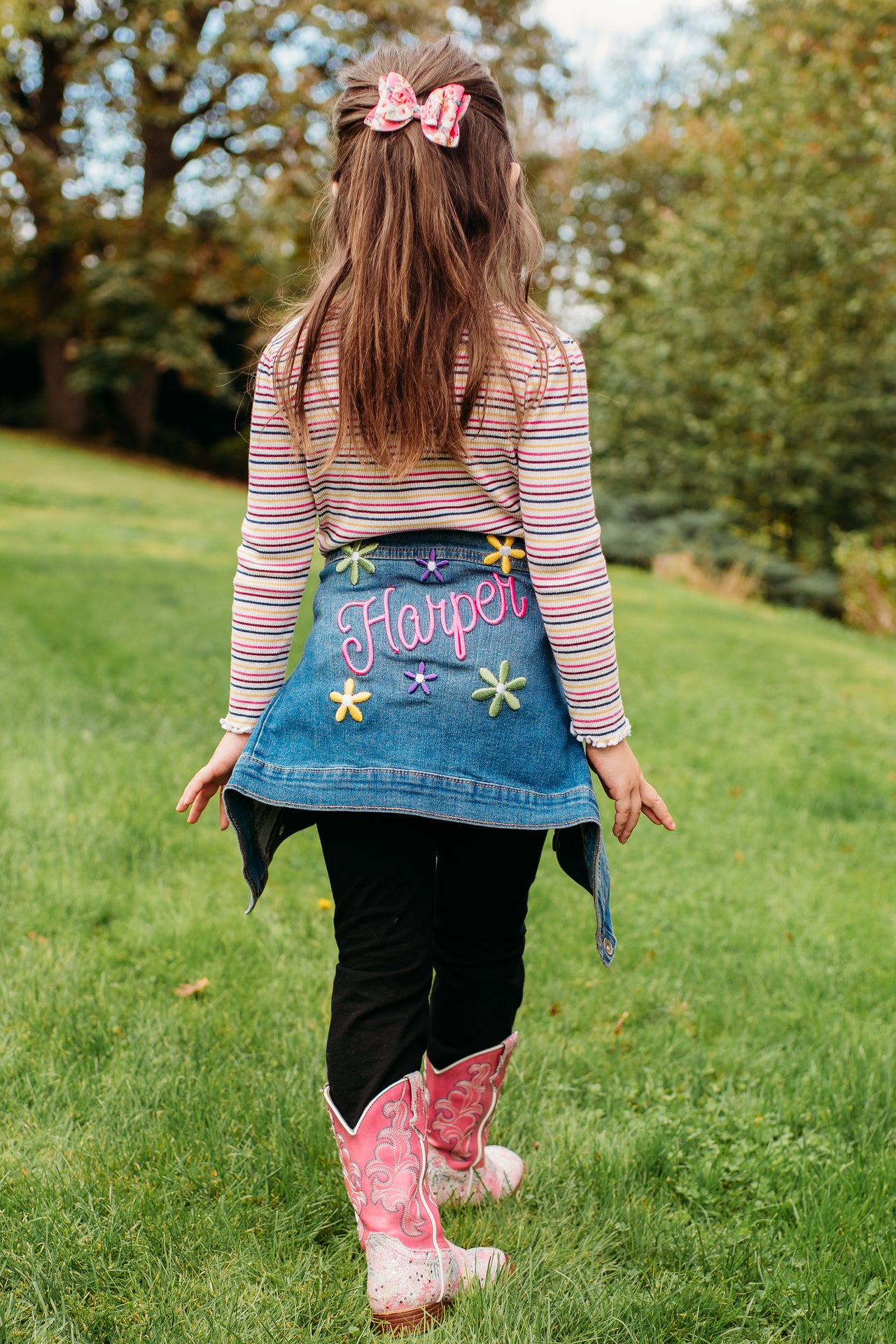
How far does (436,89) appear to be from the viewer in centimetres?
157

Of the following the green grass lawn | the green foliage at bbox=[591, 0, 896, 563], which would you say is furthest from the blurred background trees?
the green grass lawn

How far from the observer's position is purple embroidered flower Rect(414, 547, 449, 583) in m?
1.64

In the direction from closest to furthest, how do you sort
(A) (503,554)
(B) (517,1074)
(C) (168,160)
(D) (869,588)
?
1. (A) (503,554)
2. (B) (517,1074)
3. (D) (869,588)
4. (C) (168,160)

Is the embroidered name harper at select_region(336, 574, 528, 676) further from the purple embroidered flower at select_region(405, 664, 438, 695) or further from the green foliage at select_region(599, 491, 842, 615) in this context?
the green foliage at select_region(599, 491, 842, 615)

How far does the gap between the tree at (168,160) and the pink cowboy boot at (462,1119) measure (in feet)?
65.5

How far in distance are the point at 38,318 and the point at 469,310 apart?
2550 cm

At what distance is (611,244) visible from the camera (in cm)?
2378

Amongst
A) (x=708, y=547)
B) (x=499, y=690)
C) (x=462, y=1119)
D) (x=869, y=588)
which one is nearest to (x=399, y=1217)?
(x=462, y=1119)

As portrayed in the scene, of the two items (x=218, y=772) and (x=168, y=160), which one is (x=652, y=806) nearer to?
→ (x=218, y=772)

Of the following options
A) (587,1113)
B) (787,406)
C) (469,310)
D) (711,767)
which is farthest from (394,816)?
(787,406)

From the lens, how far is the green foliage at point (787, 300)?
1279 centimetres

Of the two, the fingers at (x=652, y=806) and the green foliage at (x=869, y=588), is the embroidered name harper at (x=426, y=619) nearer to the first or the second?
the fingers at (x=652, y=806)

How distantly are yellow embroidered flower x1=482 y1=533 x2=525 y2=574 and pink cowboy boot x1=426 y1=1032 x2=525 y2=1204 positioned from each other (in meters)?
0.84

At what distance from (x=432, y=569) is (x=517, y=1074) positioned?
128 cm
